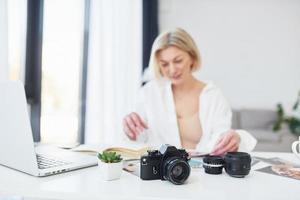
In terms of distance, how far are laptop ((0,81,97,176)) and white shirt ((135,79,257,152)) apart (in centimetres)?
74

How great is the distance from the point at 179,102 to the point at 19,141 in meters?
1.13

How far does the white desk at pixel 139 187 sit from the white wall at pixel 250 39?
3.62 metres

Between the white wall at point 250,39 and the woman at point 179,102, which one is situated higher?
the white wall at point 250,39

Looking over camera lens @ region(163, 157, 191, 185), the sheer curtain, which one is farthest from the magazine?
the sheer curtain

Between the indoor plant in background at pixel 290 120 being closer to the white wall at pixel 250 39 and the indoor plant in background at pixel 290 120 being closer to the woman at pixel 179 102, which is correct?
the white wall at pixel 250 39

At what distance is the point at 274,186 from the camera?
0.81m

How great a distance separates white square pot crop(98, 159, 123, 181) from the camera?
0.82 metres

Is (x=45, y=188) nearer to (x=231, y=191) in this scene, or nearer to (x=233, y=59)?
(x=231, y=191)

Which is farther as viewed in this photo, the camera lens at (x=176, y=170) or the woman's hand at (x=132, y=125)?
the woman's hand at (x=132, y=125)

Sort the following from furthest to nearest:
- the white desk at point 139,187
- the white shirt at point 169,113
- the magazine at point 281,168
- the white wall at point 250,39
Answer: the white wall at point 250,39
the white shirt at point 169,113
the magazine at point 281,168
the white desk at point 139,187

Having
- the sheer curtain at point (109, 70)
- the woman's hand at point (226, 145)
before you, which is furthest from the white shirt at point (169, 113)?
the sheer curtain at point (109, 70)

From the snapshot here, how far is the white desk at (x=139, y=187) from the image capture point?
72 cm

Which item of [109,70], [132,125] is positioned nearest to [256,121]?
[109,70]

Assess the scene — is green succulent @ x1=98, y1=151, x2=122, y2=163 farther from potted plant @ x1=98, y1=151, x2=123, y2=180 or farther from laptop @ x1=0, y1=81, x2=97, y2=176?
laptop @ x1=0, y1=81, x2=97, y2=176
